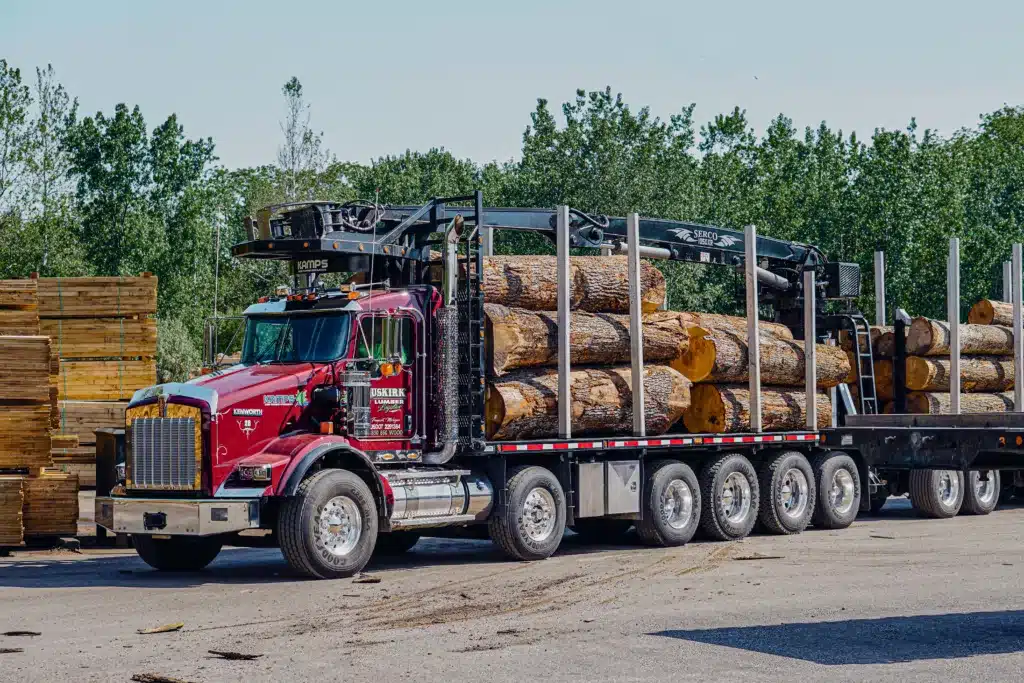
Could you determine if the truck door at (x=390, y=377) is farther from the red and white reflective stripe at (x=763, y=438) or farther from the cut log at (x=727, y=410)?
the cut log at (x=727, y=410)

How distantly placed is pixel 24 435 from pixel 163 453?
315 centimetres

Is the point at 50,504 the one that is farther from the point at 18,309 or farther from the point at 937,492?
the point at 937,492

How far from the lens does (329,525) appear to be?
14.8 metres

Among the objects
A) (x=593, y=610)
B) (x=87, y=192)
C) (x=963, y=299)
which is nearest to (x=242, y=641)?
(x=593, y=610)

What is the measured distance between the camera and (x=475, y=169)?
79.4 metres

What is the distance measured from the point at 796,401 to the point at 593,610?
939cm

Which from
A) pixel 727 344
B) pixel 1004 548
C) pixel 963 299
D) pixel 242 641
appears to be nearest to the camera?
pixel 242 641

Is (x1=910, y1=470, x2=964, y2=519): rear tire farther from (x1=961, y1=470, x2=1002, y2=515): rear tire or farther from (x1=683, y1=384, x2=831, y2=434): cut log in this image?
(x1=683, y1=384, x2=831, y2=434): cut log

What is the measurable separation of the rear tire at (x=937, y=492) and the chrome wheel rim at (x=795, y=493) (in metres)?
2.92

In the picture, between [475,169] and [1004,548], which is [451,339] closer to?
[1004,548]

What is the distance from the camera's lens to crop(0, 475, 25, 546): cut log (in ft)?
55.2

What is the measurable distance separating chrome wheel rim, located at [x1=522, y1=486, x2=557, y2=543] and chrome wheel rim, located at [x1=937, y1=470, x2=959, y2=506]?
331 inches

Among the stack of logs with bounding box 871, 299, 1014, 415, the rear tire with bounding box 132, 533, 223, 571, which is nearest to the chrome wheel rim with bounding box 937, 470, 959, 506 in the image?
the stack of logs with bounding box 871, 299, 1014, 415

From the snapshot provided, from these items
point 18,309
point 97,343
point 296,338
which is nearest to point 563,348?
point 296,338
